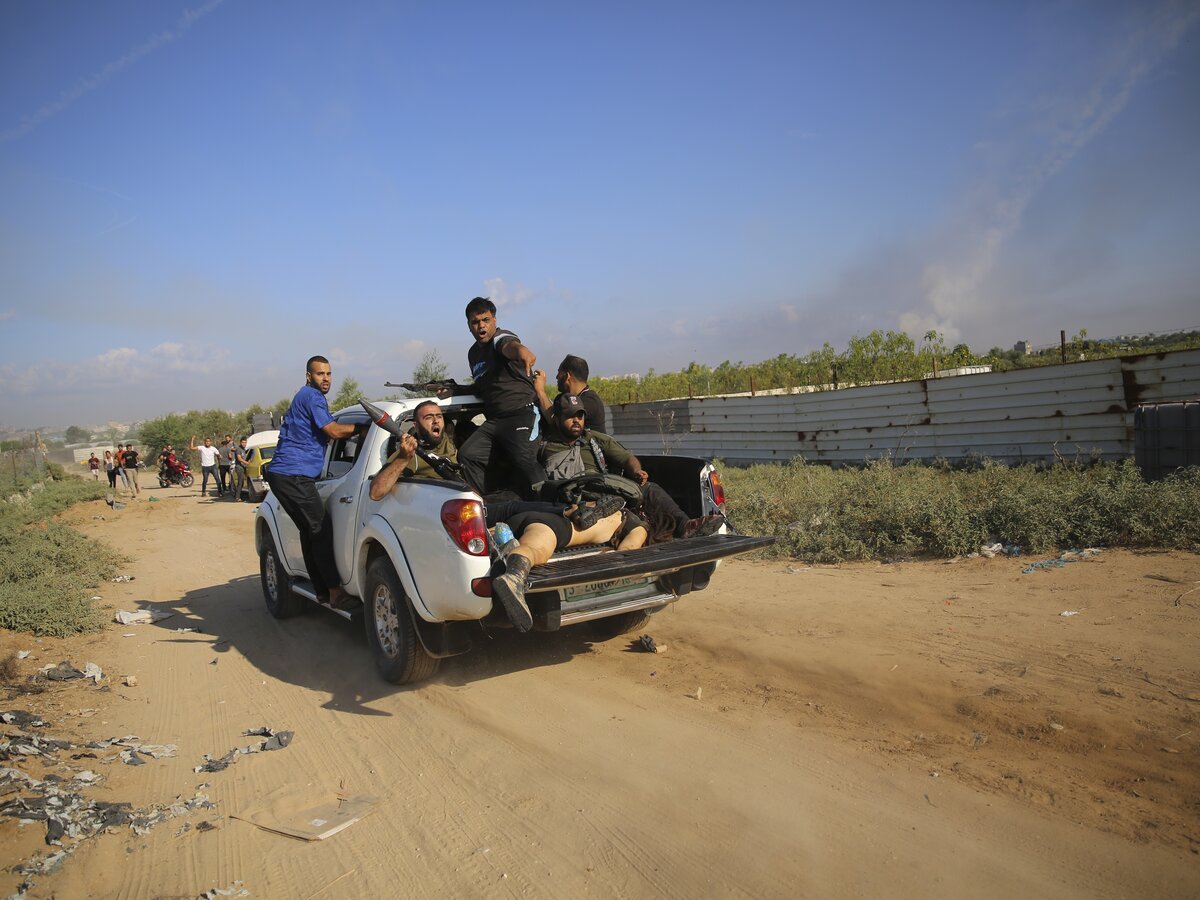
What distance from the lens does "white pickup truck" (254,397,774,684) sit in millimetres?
4441

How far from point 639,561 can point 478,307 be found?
2662mm


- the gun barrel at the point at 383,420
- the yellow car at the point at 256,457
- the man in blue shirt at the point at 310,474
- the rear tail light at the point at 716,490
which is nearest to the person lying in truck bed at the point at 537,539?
the rear tail light at the point at 716,490

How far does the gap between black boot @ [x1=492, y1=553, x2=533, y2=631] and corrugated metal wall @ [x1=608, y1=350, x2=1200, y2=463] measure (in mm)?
10582

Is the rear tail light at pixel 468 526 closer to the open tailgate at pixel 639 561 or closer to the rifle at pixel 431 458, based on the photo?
the open tailgate at pixel 639 561

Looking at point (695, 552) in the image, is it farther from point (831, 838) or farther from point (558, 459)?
point (831, 838)

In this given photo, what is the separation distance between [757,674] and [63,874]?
3685mm

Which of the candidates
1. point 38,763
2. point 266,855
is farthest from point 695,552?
point 38,763

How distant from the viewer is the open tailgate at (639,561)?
436 cm

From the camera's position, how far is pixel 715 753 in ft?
13.0

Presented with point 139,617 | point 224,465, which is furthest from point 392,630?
point 224,465

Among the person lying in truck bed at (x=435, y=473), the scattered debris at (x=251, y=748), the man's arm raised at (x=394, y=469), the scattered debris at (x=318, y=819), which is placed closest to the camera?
the scattered debris at (x=318, y=819)

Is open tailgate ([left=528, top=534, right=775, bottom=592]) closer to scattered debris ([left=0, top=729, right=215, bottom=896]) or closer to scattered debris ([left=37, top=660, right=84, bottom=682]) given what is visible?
scattered debris ([left=0, top=729, right=215, bottom=896])

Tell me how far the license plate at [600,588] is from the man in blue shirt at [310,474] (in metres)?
2.32

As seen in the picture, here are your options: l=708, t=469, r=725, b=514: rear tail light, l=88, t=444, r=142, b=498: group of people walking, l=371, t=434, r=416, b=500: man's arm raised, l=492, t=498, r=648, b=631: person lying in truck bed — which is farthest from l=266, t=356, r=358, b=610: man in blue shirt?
l=88, t=444, r=142, b=498: group of people walking
